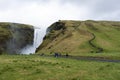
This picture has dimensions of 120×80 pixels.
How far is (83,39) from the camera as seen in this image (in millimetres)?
146000

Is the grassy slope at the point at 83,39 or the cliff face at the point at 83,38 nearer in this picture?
the grassy slope at the point at 83,39

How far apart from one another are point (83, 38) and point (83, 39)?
2.81 m

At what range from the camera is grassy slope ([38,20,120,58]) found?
128 m

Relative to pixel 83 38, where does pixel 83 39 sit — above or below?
below

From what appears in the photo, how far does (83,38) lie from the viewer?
488 feet

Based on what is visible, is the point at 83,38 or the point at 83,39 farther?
the point at 83,38

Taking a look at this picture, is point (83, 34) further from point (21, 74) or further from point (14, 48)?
point (21, 74)

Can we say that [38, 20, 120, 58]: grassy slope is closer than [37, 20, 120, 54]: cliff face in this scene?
Yes

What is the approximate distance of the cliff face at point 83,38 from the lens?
128875 mm

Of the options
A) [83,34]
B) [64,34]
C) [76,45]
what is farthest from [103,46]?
[64,34]

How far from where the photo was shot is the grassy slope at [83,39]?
12838 cm

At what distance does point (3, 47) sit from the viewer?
192625mm

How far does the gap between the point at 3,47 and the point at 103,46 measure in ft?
279

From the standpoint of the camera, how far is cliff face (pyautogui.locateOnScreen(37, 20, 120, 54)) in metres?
129
